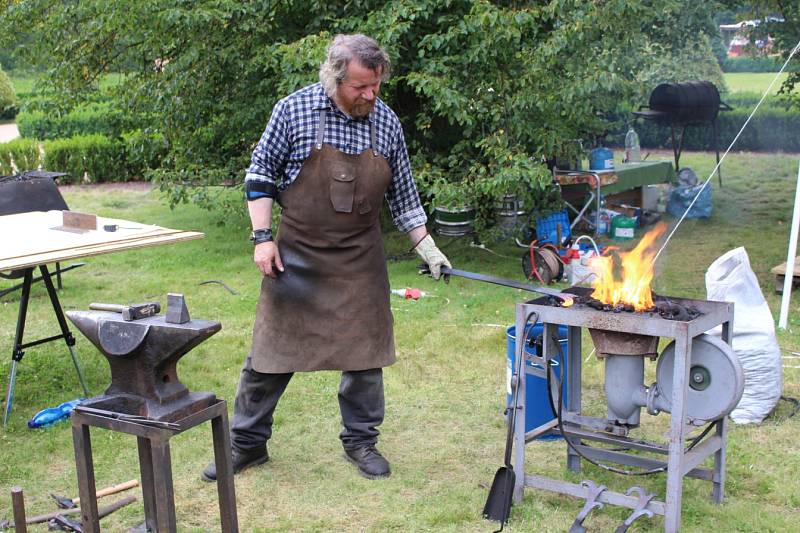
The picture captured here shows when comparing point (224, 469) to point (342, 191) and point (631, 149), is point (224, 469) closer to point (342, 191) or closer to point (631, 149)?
point (342, 191)

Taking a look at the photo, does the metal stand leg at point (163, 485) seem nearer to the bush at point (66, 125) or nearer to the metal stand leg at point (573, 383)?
the metal stand leg at point (573, 383)

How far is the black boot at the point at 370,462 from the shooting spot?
4.12m

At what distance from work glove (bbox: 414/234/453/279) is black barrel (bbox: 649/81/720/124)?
366 inches

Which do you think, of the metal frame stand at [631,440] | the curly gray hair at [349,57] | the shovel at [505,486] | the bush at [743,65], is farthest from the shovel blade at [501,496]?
the bush at [743,65]

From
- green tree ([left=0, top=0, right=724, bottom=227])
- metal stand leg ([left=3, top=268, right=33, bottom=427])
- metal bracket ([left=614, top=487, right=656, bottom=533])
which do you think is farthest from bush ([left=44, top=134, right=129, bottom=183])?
metal bracket ([left=614, top=487, right=656, bottom=533])

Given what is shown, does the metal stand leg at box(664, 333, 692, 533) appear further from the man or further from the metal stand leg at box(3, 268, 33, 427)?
the metal stand leg at box(3, 268, 33, 427)

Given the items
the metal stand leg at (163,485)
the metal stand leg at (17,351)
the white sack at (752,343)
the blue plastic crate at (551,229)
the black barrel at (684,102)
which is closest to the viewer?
the metal stand leg at (163,485)

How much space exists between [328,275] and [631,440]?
147cm

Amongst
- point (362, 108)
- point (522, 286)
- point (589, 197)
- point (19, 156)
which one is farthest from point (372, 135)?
point (19, 156)

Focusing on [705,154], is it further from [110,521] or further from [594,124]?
[110,521]

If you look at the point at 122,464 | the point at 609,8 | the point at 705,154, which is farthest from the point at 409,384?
the point at 705,154

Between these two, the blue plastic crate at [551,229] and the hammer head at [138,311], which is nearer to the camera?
the hammer head at [138,311]

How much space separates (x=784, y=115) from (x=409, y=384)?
14.1m

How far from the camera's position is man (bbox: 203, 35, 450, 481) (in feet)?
12.4
